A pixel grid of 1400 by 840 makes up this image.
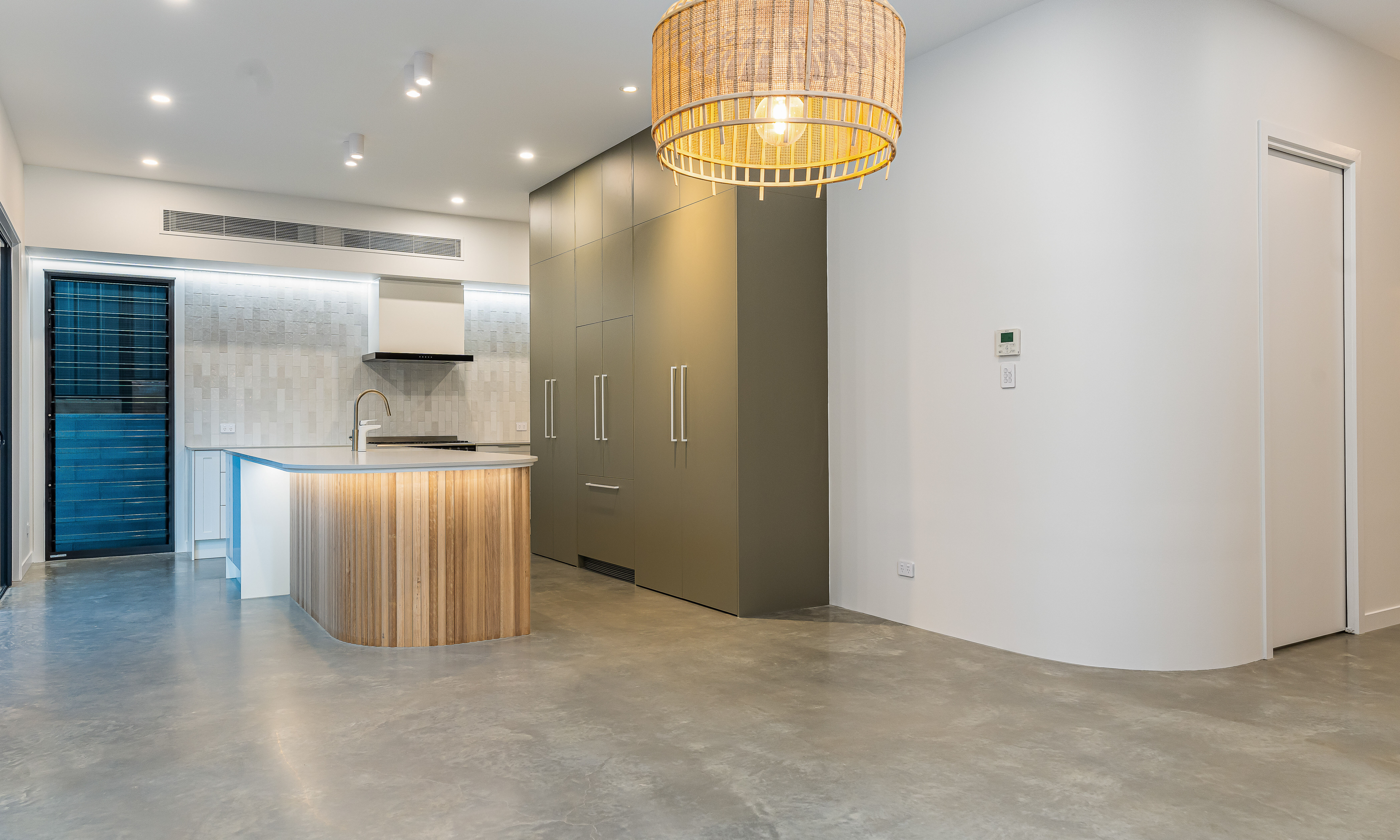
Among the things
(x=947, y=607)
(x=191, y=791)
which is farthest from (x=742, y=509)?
(x=191, y=791)

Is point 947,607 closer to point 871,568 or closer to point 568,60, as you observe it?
point 871,568

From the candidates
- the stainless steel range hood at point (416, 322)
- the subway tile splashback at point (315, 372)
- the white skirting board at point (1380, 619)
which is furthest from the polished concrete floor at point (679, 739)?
the stainless steel range hood at point (416, 322)

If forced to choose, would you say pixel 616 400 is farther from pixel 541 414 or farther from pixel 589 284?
pixel 541 414

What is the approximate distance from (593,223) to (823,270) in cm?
197

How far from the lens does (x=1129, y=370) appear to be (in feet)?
12.1

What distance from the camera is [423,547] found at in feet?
13.6

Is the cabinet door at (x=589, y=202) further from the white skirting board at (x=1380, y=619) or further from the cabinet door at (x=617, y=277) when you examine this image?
the white skirting board at (x=1380, y=619)

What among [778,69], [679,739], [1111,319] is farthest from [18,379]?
[1111,319]

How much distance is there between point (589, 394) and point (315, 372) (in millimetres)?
3046

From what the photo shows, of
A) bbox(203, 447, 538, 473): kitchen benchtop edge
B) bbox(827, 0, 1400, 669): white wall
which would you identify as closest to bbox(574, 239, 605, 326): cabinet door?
bbox(203, 447, 538, 473): kitchen benchtop edge

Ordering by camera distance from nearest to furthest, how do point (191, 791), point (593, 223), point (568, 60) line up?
point (191, 791)
point (568, 60)
point (593, 223)

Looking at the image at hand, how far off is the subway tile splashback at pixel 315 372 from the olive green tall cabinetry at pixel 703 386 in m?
2.54

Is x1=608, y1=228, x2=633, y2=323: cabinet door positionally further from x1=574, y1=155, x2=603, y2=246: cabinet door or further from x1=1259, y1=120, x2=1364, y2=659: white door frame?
x1=1259, y1=120, x2=1364, y2=659: white door frame

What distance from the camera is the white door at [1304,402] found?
3.96 metres
